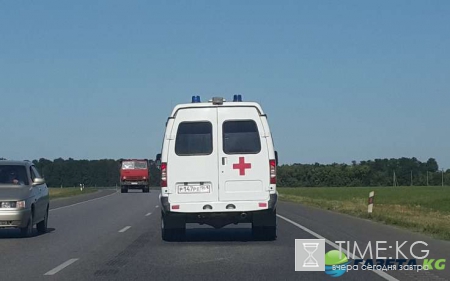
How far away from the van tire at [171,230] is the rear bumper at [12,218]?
3478 millimetres

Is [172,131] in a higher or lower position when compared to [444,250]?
higher

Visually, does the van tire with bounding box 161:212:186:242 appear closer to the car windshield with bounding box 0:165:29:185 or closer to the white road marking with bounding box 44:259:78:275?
the white road marking with bounding box 44:259:78:275

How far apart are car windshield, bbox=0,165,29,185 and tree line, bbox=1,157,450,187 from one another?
399 feet

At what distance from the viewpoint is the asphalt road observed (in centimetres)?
1285

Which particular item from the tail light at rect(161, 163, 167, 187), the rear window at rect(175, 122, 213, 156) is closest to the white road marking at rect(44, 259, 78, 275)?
the tail light at rect(161, 163, 167, 187)

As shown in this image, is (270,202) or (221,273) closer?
(221,273)

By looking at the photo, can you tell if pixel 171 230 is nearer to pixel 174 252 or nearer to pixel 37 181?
pixel 174 252

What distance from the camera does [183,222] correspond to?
17797 mm

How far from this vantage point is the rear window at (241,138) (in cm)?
1733

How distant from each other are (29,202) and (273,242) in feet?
19.7

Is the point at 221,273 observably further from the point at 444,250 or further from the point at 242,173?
the point at 444,250

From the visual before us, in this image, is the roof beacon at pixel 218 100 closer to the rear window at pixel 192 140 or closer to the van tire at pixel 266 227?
the rear window at pixel 192 140

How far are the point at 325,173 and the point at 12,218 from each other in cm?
13039

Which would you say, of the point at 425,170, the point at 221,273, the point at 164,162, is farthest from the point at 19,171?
the point at 425,170
